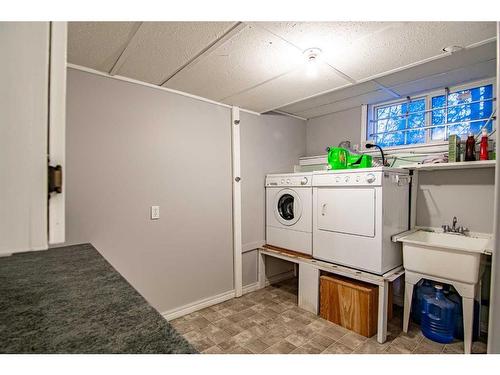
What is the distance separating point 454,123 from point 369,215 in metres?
1.34

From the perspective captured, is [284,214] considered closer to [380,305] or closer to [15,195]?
[380,305]

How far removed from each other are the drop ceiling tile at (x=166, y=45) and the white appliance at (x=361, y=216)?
5.21 ft

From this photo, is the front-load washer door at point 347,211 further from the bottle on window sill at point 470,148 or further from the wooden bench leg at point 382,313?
the bottle on window sill at point 470,148

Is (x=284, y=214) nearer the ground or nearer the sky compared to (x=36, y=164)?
nearer the ground

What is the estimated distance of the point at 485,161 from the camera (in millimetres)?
1911

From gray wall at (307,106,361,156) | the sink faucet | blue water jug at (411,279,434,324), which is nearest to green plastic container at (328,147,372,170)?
gray wall at (307,106,361,156)

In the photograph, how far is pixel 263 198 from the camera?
10.2ft

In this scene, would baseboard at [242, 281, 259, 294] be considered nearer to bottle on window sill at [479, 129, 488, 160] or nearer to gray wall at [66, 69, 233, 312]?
gray wall at [66, 69, 233, 312]

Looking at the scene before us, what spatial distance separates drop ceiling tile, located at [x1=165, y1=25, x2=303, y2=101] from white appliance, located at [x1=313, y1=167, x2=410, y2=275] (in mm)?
1117

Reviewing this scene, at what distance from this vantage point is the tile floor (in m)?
1.88

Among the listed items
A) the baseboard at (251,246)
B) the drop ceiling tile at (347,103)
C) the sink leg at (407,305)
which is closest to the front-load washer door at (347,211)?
the sink leg at (407,305)

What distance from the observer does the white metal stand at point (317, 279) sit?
1.96 meters

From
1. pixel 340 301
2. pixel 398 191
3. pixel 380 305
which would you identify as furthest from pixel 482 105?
pixel 340 301

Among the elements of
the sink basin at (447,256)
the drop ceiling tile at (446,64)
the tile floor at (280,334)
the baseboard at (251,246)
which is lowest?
the tile floor at (280,334)
